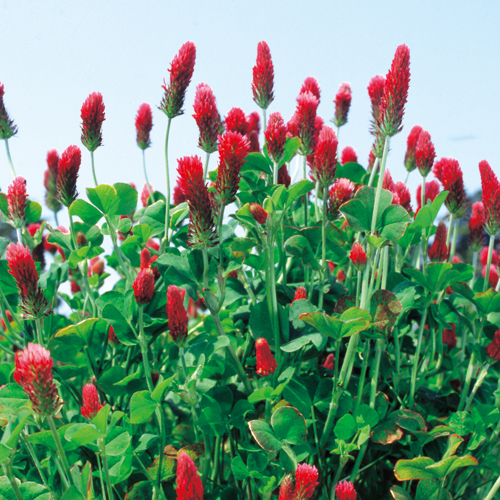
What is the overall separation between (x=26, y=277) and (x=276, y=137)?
29.1 inches

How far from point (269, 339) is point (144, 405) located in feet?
1.19

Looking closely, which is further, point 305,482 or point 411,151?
point 411,151

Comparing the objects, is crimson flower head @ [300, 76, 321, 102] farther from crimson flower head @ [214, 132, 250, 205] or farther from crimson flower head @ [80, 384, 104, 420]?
crimson flower head @ [80, 384, 104, 420]

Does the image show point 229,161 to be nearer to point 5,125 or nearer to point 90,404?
point 90,404

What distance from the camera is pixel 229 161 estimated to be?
130 centimetres

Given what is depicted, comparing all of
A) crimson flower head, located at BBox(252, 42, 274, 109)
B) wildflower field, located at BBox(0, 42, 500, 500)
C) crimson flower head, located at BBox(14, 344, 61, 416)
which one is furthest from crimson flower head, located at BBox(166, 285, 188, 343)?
crimson flower head, located at BBox(252, 42, 274, 109)

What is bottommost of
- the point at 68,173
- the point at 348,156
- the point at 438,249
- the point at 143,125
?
the point at 438,249

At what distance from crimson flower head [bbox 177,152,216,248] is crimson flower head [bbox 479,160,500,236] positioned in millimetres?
860

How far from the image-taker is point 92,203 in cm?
154

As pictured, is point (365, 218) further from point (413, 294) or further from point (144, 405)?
point (144, 405)

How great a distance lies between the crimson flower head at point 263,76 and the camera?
5.81 feet

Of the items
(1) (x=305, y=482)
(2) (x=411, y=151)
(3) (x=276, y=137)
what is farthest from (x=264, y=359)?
(2) (x=411, y=151)

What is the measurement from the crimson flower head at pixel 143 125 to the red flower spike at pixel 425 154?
98 cm

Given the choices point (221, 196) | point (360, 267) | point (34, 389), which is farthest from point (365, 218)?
point (34, 389)
